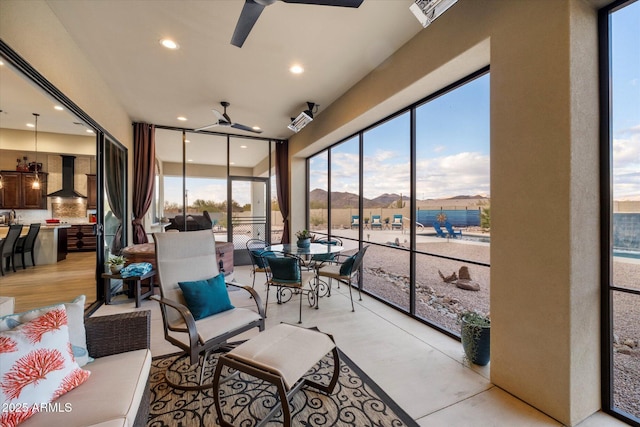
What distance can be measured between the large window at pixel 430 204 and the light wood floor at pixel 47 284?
14.2 ft

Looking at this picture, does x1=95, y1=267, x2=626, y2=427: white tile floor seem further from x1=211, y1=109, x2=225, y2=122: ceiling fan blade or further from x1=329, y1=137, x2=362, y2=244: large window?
x1=211, y1=109, x2=225, y2=122: ceiling fan blade

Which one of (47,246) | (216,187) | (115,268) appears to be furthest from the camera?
(216,187)

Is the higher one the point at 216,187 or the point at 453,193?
the point at 216,187

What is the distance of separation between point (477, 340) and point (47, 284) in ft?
19.4

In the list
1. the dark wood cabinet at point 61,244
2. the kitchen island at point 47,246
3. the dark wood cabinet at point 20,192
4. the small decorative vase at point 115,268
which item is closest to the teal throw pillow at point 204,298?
the small decorative vase at point 115,268

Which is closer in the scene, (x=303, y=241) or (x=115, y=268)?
(x=115, y=268)

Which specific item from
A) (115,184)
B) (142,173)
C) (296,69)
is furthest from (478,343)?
(142,173)

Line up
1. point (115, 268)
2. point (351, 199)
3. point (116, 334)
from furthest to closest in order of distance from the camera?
point (351, 199)
point (115, 268)
point (116, 334)

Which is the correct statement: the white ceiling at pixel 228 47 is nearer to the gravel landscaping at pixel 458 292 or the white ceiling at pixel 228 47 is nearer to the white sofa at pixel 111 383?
the gravel landscaping at pixel 458 292

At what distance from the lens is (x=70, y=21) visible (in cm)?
253

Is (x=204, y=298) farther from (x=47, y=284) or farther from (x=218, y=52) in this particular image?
(x=47, y=284)

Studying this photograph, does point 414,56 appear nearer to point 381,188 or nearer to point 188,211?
point 381,188

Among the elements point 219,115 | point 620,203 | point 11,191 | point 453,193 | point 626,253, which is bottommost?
point 626,253

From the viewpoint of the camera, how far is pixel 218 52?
3010mm
